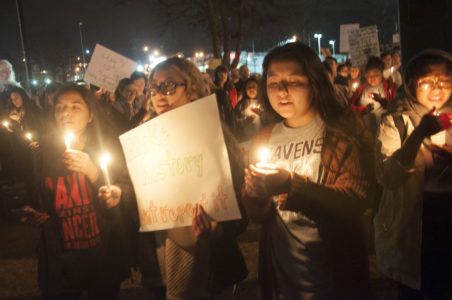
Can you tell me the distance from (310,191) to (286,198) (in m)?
0.12

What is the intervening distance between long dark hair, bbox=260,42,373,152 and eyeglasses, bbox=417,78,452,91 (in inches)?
32.5

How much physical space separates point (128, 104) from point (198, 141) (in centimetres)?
599

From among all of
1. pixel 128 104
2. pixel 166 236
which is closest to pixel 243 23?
pixel 128 104

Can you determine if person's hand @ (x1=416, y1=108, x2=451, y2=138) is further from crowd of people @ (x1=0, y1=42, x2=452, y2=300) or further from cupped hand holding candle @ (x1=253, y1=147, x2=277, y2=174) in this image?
cupped hand holding candle @ (x1=253, y1=147, x2=277, y2=174)

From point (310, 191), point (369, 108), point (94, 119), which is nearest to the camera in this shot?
point (310, 191)

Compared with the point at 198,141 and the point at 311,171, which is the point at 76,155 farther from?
the point at 311,171

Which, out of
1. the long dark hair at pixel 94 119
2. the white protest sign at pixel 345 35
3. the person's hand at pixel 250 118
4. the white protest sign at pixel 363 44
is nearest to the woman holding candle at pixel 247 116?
the person's hand at pixel 250 118

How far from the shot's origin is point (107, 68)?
7645 millimetres

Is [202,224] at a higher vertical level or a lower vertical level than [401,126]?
lower

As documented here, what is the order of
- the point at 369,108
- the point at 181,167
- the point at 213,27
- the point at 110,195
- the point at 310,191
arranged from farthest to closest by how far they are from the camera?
the point at 213,27, the point at 369,108, the point at 110,195, the point at 181,167, the point at 310,191

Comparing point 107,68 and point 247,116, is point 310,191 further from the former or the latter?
point 107,68

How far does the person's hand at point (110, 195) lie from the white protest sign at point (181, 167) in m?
0.16

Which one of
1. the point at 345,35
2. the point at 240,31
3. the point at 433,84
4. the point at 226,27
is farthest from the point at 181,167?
the point at 240,31

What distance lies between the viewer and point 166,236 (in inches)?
99.3
